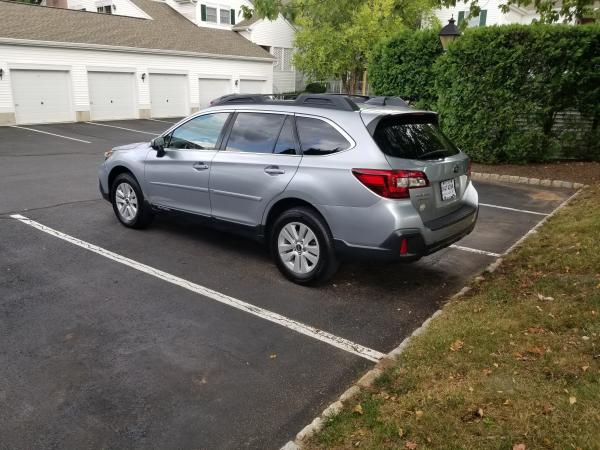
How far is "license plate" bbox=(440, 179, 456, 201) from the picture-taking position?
4922mm

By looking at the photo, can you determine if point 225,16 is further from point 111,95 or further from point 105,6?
A: point 111,95

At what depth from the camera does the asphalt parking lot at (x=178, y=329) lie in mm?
3111

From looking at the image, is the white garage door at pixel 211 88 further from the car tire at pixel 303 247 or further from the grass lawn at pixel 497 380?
the grass lawn at pixel 497 380

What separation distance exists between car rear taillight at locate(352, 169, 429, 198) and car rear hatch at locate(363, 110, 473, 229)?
2.3 inches

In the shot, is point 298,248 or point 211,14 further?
point 211,14

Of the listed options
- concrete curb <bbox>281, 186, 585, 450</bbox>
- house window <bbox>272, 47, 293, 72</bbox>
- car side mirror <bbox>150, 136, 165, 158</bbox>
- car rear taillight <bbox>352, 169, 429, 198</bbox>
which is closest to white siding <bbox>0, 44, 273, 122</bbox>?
house window <bbox>272, 47, 293, 72</bbox>

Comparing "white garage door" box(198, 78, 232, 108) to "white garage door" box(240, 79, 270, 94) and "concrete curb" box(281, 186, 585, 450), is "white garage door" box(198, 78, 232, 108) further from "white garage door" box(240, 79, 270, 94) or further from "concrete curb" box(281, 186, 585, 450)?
"concrete curb" box(281, 186, 585, 450)

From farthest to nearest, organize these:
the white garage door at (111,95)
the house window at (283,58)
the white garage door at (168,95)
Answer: the house window at (283,58)
the white garage door at (168,95)
the white garage door at (111,95)

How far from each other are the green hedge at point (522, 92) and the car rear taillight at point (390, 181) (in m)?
8.88

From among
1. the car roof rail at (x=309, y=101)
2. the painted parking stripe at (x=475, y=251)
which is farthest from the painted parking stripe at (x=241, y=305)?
the painted parking stripe at (x=475, y=251)

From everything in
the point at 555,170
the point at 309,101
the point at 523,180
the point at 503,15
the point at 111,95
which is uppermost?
the point at 503,15

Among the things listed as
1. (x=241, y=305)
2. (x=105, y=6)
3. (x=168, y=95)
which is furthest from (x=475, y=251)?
(x=105, y=6)

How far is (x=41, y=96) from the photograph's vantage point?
21.8 meters

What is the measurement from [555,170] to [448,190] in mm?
8346
